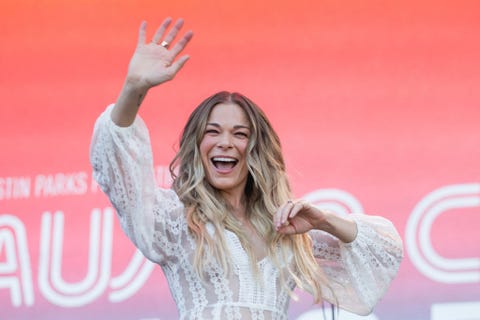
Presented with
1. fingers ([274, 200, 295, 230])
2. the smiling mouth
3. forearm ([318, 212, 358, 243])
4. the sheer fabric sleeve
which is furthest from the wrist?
the sheer fabric sleeve

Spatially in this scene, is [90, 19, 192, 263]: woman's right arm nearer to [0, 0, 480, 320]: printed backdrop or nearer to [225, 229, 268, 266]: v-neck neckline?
[225, 229, 268, 266]: v-neck neckline

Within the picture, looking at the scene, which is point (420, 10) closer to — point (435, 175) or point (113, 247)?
point (435, 175)

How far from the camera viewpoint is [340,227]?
9.20 feet

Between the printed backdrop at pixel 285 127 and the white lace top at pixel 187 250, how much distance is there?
853mm

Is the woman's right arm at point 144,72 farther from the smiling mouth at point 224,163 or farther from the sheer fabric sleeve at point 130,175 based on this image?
the smiling mouth at point 224,163

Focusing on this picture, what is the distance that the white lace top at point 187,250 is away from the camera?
2.56 meters

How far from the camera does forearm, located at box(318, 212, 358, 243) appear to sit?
276 cm

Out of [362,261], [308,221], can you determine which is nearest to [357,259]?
[362,261]

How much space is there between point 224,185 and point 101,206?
119 cm

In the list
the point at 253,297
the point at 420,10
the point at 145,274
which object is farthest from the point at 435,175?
the point at 253,297

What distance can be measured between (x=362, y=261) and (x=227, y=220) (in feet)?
1.25

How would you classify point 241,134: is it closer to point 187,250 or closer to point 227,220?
point 227,220

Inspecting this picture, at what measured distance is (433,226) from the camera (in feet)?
12.4

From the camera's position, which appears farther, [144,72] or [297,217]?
[297,217]
